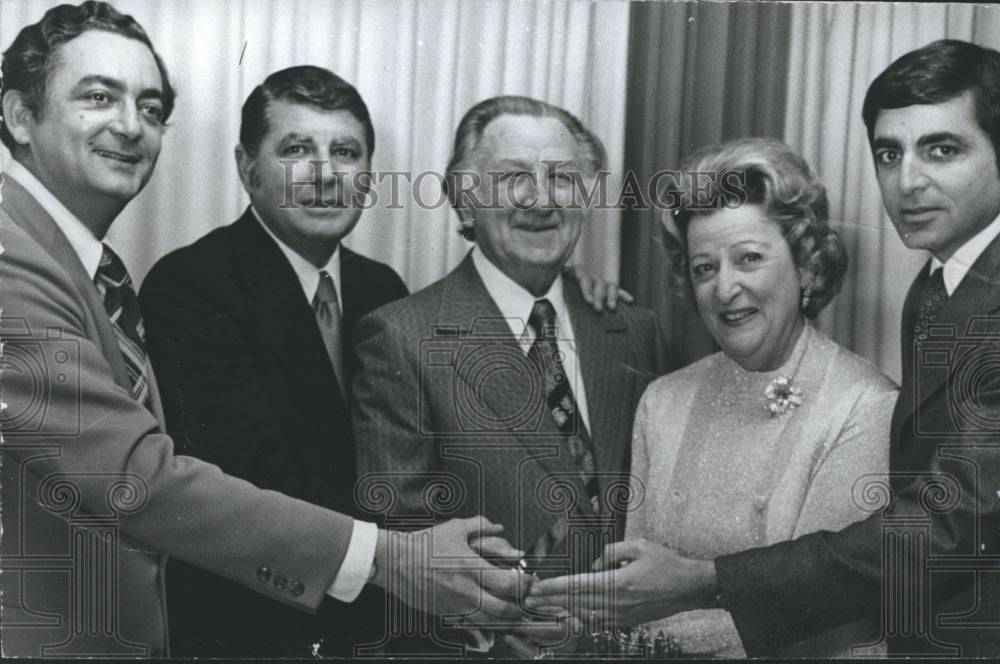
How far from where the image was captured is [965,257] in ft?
11.9

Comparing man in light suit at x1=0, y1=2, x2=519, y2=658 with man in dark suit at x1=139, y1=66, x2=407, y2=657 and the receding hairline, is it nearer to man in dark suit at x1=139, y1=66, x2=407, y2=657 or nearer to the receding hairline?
man in dark suit at x1=139, y1=66, x2=407, y2=657

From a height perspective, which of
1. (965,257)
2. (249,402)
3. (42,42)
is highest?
(42,42)

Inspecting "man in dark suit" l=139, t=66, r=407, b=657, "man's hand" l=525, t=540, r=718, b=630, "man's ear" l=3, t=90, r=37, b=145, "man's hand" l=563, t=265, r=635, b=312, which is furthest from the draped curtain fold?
"man's ear" l=3, t=90, r=37, b=145

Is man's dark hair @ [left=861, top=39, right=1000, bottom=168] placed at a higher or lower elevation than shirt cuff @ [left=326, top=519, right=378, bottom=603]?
higher

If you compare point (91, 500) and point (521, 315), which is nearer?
point (91, 500)

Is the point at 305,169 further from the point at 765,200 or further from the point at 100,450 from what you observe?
the point at 765,200

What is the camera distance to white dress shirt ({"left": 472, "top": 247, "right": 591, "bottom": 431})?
3.62 m

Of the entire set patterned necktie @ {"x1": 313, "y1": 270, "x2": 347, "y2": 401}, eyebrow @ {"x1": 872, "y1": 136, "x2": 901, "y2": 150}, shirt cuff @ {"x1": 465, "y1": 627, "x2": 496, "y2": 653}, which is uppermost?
eyebrow @ {"x1": 872, "y1": 136, "x2": 901, "y2": 150}

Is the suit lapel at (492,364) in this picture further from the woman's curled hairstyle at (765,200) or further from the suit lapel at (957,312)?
the suit lapel at (957,312)

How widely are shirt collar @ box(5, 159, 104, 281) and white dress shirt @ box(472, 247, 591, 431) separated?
1.03 metres

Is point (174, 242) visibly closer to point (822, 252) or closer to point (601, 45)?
point (601, 45)

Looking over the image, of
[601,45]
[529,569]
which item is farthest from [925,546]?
[601,45]

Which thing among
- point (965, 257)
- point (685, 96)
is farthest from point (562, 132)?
point (965, 257)

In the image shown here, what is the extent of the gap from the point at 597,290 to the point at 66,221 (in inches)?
57.4
